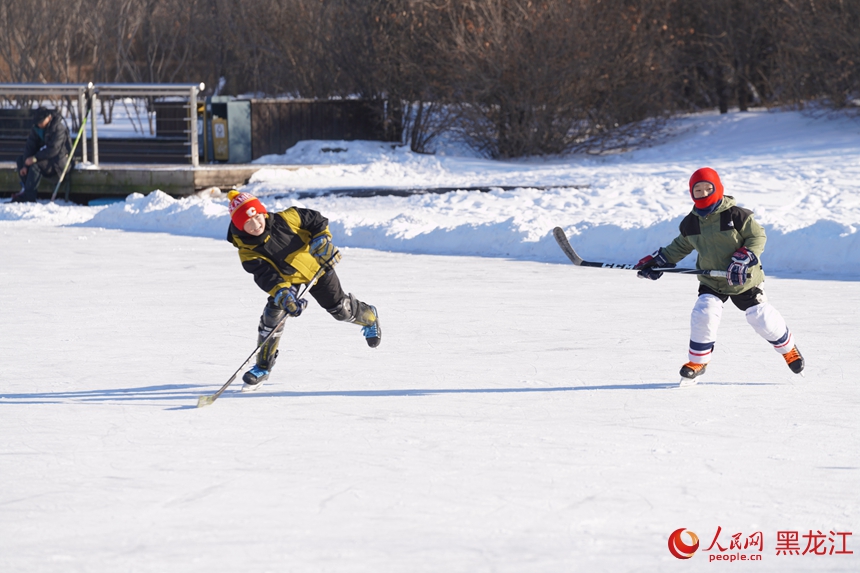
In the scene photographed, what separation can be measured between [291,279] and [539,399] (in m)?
1.22

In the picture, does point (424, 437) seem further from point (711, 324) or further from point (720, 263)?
point (720, 263)

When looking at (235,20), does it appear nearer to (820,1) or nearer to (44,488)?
(820,1)

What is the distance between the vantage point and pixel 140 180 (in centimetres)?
1302

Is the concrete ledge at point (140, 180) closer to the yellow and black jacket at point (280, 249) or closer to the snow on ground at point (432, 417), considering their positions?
the snow on ground at point (432, 417)

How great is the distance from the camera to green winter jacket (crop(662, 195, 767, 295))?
14.2ft

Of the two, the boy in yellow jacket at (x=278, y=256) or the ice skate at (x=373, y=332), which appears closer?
the boy in yellow jacket at (x=278, y=256)

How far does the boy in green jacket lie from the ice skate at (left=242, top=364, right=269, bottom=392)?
191 centimetres

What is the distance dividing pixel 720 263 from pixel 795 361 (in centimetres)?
62

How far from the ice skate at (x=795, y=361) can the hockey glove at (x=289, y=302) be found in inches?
87.8

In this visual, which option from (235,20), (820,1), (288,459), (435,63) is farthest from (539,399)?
(235,20)

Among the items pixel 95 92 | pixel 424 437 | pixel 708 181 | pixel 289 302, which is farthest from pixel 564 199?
pixel 424 437

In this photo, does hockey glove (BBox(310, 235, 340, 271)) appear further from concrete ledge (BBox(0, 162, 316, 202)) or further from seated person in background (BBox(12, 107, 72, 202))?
seated person in background (BBox(12, 107, 72, 202))

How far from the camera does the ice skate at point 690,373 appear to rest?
14.7 feet

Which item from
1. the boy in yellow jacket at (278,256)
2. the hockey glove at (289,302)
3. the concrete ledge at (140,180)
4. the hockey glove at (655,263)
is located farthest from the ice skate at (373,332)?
the concrete ledge at (140,180)
